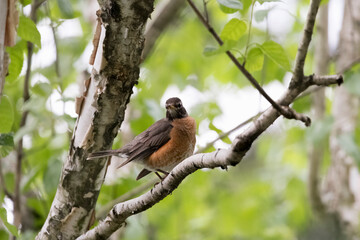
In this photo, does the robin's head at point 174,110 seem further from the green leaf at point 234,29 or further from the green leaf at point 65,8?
the green leaf at point 234,29

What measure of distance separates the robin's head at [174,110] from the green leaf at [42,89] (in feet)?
3.15

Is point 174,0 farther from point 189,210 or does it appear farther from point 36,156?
point 189,210

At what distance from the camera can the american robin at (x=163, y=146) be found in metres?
3.45

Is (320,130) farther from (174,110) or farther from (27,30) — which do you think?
(27,30)

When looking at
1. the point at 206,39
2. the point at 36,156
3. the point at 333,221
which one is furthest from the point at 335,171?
the point at 36,156

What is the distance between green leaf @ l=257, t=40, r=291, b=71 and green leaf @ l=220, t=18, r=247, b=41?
0.14 meters

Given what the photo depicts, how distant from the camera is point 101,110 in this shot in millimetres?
2398

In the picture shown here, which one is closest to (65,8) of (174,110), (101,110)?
(101,110)

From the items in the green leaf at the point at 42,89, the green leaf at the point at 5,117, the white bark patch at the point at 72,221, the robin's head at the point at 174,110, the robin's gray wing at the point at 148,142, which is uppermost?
the green leaf at the point at 42,89

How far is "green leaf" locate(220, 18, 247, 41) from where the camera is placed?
230 centimetres

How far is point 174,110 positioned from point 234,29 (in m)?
1.56

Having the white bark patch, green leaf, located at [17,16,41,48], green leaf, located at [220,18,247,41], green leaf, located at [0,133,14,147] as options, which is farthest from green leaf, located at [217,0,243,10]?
the white bark patch

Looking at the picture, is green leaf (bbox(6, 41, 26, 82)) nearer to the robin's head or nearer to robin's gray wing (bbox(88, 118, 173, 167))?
robin's gray wing (bbox(88, 118, 173, 167))

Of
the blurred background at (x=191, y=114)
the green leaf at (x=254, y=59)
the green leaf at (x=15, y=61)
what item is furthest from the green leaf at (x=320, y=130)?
the green leaf at (x=15, y=61)
